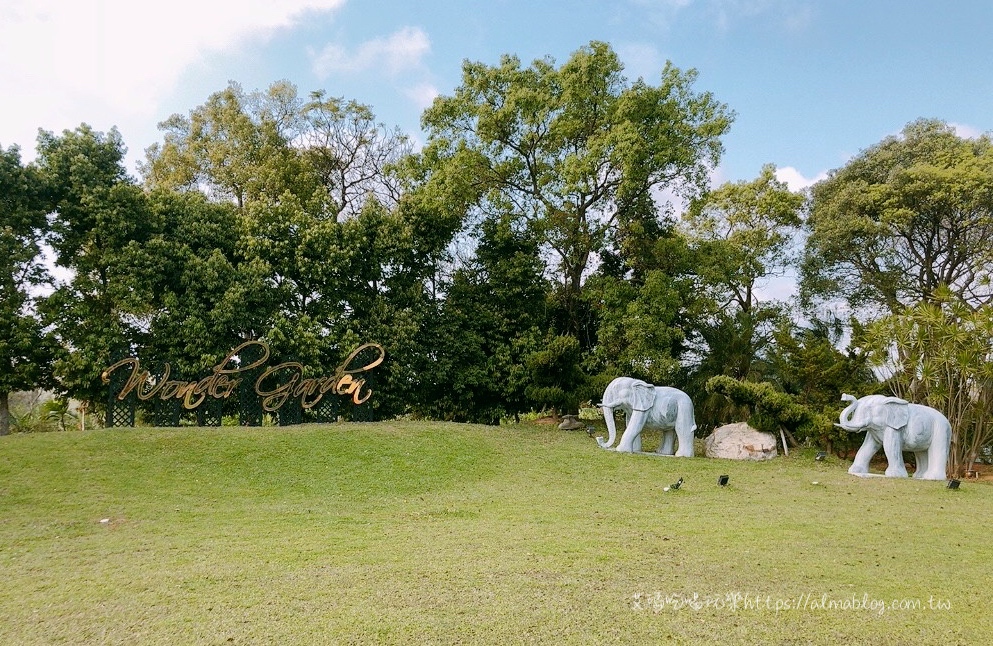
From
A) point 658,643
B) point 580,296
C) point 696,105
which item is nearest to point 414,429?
point 580,296

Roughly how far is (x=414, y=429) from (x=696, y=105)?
1171 cm

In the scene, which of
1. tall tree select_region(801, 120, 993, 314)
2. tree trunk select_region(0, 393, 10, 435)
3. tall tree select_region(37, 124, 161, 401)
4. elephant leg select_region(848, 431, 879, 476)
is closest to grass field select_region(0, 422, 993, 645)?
elephant leg select_region(848, 431, 879, 476)

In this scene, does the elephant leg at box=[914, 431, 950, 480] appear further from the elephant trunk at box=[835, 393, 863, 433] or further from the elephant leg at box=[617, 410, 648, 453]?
the elephant leg at box=[617, 410, 648, 453]

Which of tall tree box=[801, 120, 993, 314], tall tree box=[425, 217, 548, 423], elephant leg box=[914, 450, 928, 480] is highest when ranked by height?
tall tree box=[801, 120, 993, 314]

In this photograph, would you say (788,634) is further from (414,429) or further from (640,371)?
(640,371)

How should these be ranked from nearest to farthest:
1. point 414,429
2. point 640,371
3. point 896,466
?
point 896,466 → point 414,429 → point 640,371

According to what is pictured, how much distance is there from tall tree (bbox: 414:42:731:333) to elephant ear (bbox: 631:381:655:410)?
551cm

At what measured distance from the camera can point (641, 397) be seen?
13688mm

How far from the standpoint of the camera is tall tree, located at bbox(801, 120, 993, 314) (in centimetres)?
1753

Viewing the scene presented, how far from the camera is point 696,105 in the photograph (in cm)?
1781

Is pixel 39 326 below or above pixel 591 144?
below

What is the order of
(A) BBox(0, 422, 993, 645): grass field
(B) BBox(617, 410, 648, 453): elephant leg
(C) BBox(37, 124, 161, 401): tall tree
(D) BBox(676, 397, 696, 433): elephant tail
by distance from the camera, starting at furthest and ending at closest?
1. (C) BBox(37, 124, 161, 401): tall tree
2. (D) BBox(676, 397, 696, 433): elephant tail
3. (B) BBox(617, 410, 648, 453): elephant leg
4. (A) BBox(0, 422, 993, 645): grass field

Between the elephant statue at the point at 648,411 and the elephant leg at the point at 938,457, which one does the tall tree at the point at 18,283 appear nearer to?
the elephant statue at the point at 648,411

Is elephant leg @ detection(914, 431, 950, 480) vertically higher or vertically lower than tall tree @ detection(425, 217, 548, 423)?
lower
